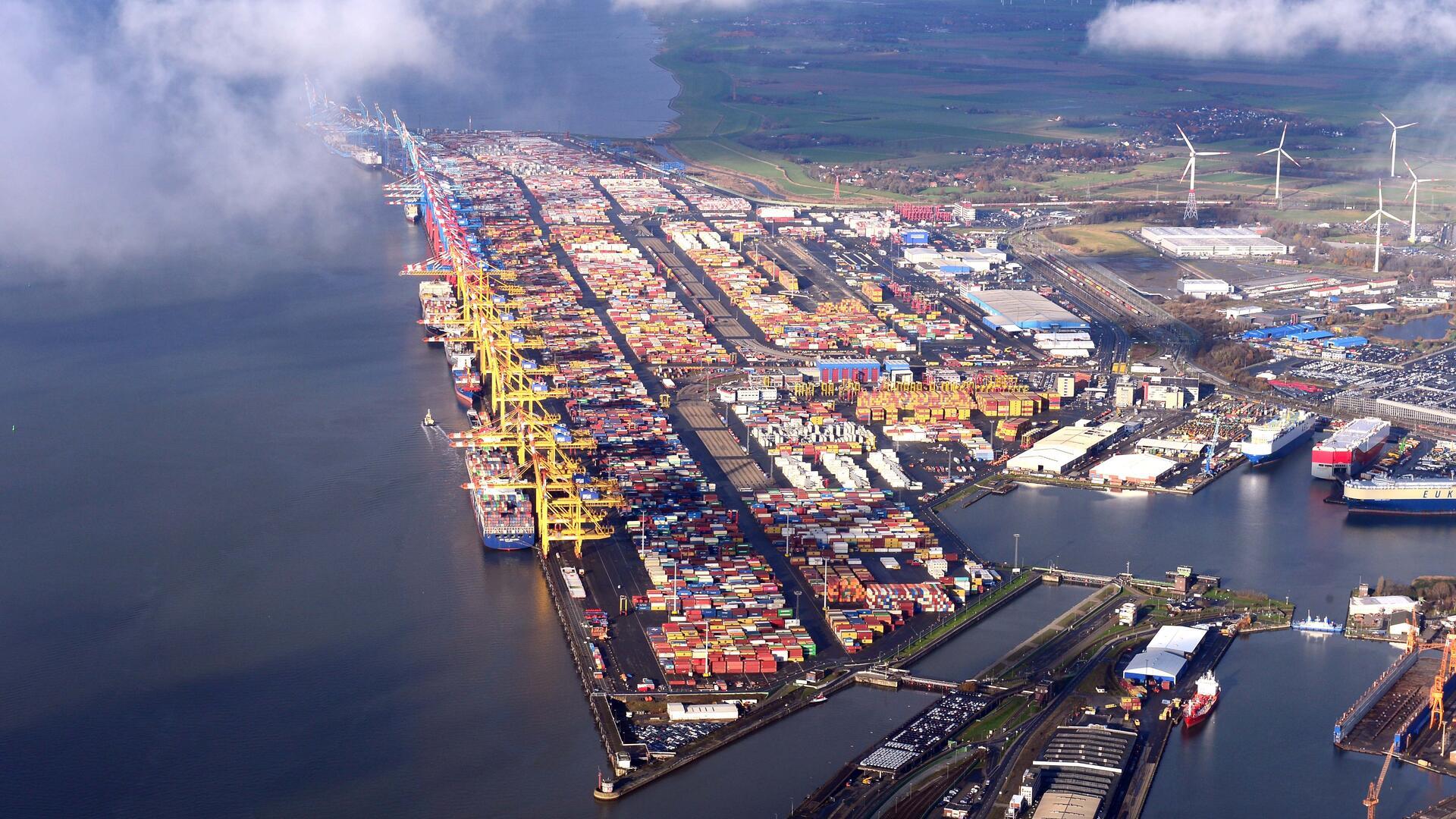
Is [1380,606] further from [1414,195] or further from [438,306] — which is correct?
[1414,195]

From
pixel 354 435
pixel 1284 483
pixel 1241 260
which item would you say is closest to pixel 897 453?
pixel 1284 483

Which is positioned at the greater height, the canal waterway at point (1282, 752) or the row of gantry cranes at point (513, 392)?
the row of gantry cranes at point (513, 392)

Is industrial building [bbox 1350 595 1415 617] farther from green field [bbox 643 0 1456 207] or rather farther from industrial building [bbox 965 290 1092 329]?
green field [bbox 643 0 1456 207]

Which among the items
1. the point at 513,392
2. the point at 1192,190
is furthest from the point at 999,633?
the point at 1192,190

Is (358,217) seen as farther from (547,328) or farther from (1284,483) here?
(1284,483)

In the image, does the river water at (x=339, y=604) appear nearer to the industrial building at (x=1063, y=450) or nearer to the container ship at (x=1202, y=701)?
the container ship at (x=1202, y=701)

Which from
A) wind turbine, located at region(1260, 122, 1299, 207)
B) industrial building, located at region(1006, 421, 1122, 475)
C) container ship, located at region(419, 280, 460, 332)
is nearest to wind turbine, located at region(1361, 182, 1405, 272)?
wind turbine, located at region(1260, 122, 1299, 207)

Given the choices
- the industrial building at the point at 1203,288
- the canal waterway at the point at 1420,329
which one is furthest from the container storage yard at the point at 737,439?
the canal waterway at the point at 1420,329
